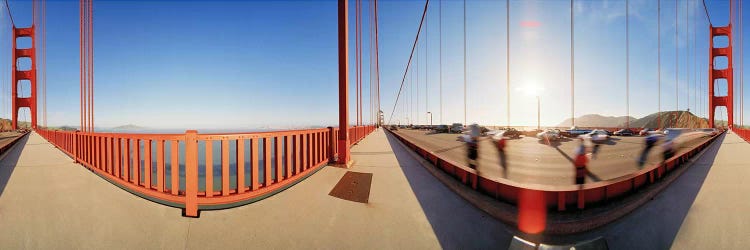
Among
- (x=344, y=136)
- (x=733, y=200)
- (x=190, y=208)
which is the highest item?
(x=344, y=136)

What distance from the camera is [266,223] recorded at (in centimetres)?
302

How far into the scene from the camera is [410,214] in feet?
10.9

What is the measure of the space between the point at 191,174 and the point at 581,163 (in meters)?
5.16

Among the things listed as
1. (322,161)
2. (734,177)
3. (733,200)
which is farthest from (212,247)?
(734,177)

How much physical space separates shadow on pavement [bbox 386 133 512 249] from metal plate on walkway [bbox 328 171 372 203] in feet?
2.73

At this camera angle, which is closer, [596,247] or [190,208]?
[596,247]

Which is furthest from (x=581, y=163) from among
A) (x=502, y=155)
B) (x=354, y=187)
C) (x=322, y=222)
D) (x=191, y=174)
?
(x=502, y=155)

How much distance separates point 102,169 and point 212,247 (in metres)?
5.04

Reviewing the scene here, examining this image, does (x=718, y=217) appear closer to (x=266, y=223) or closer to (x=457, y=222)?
(x=457, y=222)

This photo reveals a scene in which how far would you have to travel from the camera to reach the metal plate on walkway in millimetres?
3945

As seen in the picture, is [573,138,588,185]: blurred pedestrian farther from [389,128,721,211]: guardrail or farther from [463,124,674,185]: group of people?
[389,128,721,211]: guardrail

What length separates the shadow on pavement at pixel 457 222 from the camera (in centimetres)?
274

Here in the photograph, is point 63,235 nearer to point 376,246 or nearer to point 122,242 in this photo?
point 122,242

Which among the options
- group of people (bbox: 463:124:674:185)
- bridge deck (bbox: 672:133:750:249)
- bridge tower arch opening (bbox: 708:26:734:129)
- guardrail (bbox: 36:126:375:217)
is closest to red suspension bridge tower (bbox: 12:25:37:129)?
guardrail (bbox: 36:126:375:217)
